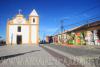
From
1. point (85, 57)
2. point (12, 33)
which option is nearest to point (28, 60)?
point (85, 57)

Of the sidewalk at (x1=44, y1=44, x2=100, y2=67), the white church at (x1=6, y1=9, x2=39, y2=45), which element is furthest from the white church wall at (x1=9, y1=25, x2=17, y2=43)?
the sidewalk at (x1=44, y1=44, x2=100, y2=67)

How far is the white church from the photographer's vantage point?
180ft

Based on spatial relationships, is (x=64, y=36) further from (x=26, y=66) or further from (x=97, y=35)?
(x=26, y=66)

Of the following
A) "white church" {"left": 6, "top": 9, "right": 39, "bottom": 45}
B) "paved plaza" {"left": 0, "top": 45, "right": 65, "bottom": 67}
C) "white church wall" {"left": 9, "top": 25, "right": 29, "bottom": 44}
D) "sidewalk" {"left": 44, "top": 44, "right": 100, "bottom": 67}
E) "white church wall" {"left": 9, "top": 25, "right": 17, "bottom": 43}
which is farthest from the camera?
"white church wall" {"left": 9, "top": 25, "right": 17, "bottom": 43}

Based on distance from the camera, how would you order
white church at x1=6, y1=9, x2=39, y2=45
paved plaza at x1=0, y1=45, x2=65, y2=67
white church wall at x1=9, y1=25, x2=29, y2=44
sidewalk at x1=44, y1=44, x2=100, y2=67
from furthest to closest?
white church wall at x1=9, y1=25, x2=29, y2=44 < white church at x1=6, y1=9, x2=39, y2=45 < sidewalk at x1=44, y1=44, x2=100, y2=67 < paved plaza at x1=0, y1=45, x2=65, y2=67

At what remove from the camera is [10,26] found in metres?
56.1

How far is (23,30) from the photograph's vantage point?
183 feet

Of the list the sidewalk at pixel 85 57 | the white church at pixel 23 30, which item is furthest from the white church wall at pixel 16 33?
the sidewalk at pixel 85 57

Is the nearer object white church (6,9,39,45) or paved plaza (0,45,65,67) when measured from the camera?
paved plaza (0,45,65,67)

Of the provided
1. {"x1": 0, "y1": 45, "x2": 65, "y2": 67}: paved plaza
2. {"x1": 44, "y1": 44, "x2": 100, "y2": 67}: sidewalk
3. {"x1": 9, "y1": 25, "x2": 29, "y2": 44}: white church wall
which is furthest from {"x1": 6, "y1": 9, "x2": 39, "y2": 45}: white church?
{"x1": 0, "y1": 45, "x2": 65, "y2": 67}: paved plaza

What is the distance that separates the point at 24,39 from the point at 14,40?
3720mm

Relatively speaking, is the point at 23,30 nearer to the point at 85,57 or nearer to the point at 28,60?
the point at 85,57

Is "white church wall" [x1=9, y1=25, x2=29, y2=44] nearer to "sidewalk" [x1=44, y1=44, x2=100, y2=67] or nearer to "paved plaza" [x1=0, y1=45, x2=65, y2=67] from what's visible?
"sidewalk" [x1=44, y1=44, x2=100, y2=67]

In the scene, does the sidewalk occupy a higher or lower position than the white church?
lower
